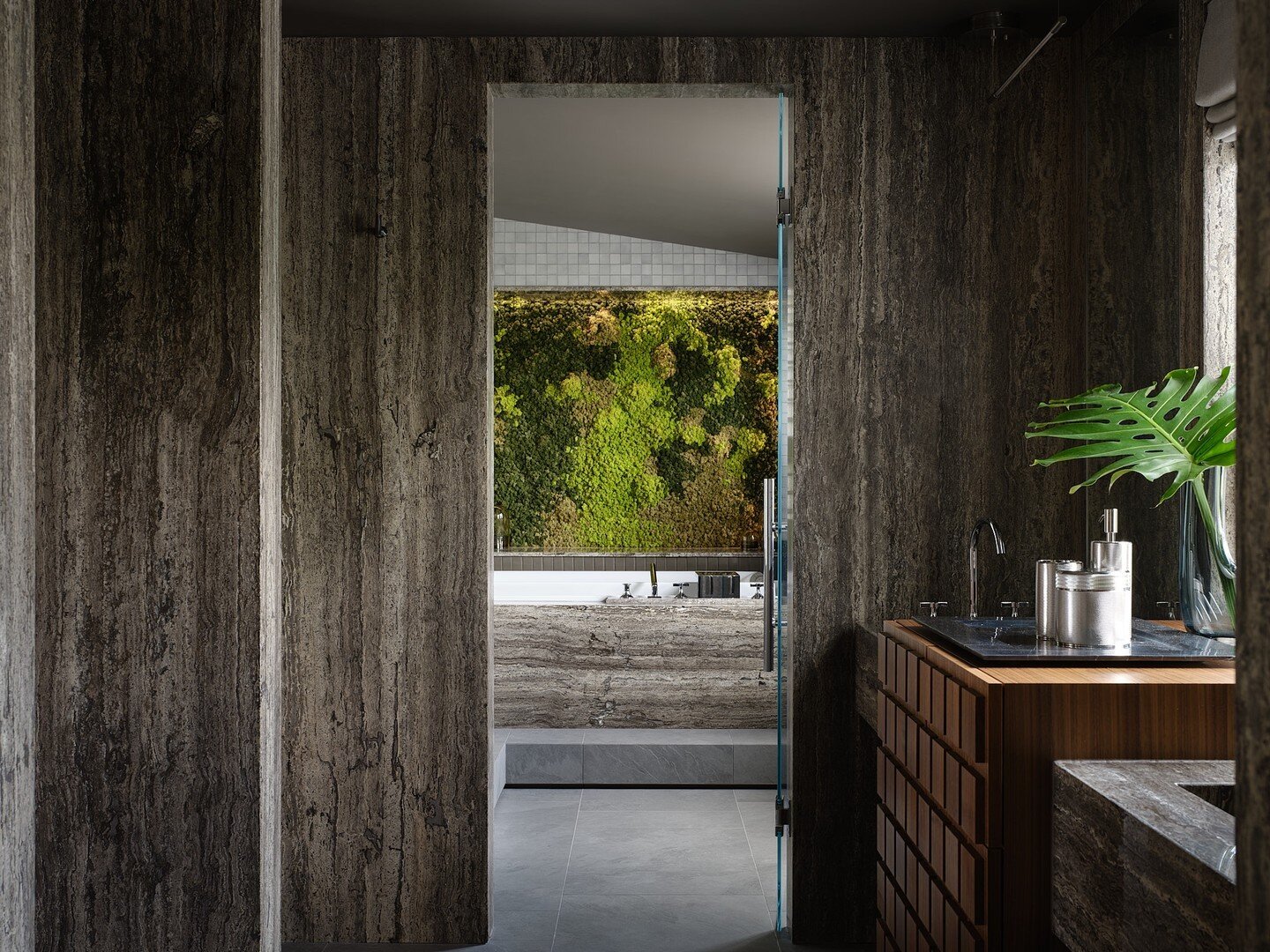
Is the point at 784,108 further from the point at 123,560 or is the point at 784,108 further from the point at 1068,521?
the point at 123,560

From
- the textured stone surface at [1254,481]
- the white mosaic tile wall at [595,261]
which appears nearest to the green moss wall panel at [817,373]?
the textured stone surface at [1254,481]

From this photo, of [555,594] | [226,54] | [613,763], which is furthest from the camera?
[555,594]

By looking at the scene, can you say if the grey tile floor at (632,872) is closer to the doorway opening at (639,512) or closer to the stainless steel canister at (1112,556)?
the doorway opening at (639,512)

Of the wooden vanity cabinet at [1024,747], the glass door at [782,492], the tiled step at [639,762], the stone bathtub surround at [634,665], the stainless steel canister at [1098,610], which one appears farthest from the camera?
the stone bathtub surround at [634,665]

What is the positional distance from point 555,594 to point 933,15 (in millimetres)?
4227

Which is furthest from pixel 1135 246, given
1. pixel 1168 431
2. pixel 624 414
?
pixel 624 414

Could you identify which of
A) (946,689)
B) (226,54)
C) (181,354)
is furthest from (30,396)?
(946,689)

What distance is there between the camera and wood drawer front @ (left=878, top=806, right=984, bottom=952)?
6.57 feet

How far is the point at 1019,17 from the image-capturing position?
286cm

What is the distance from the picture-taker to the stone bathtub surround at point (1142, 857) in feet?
3.93

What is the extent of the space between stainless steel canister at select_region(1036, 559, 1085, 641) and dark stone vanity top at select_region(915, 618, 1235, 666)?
3cm

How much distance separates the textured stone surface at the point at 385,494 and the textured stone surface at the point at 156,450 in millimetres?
927

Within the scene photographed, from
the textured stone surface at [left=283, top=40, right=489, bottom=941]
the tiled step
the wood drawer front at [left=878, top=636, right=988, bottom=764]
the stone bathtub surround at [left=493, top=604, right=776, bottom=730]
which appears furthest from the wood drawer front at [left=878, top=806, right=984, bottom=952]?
the stone bathtub surround at [left=493, top=604, right=776, bottom=730]

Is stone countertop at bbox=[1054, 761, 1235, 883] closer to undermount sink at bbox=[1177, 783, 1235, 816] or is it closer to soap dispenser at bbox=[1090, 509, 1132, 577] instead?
undermount sink at bbox=[1177, 783, 1235, 816]
